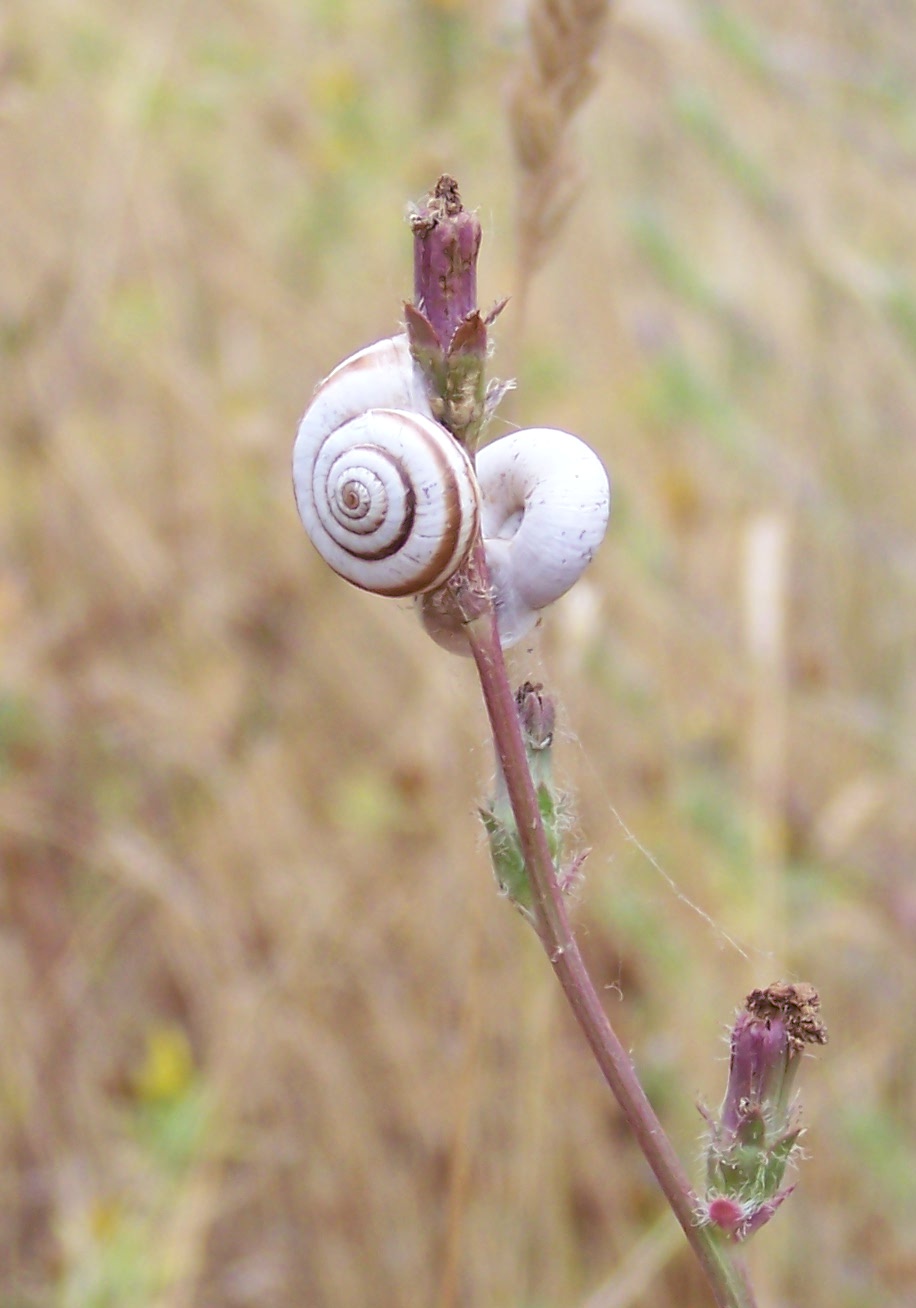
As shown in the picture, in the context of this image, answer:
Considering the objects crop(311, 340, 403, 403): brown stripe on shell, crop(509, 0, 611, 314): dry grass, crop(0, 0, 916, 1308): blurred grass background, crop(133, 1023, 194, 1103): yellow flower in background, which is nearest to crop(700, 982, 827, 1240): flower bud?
crop(311, 340, 403, 403): brown stripe on shell

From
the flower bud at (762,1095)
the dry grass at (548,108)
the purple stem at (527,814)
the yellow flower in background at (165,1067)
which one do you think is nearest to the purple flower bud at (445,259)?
the purple stem at (527,814)

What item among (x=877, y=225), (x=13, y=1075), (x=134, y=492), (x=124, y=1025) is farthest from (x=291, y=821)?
(x=877, y=225)

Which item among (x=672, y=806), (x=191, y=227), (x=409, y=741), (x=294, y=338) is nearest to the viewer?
(x=672, y=806)

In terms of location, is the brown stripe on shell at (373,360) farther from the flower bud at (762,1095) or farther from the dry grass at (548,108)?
the dry grass at (548,108)

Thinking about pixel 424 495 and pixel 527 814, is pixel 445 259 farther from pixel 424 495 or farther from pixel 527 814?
pixel 527 814

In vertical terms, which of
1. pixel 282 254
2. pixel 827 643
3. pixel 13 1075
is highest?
pixel 282 254

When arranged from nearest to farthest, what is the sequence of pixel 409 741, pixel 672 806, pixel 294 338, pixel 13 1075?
pixel 13 1075 → pixel 672 806 → pixel 409 741 → pixel 294 338

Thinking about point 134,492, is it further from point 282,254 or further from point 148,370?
point 282,254

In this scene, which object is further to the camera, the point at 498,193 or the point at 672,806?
the point at 498,193

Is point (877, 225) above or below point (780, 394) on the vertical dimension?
above
